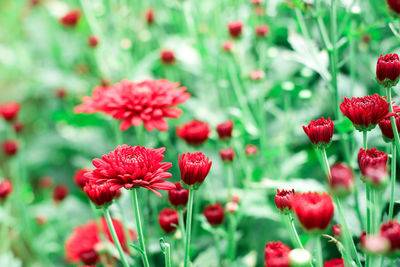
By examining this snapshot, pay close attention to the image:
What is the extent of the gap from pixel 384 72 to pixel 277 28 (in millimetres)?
617

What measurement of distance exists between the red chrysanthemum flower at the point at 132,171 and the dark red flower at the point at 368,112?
0.26m

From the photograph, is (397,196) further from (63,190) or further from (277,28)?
(63,190)

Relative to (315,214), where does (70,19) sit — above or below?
above

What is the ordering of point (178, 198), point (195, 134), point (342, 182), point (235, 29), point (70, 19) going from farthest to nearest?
point (70, 19) → point (235, 29) → point (195, 134) → point (178, 198) → point (342, 182)

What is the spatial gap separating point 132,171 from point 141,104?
8.9 inches

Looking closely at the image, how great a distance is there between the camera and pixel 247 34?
1.16 m

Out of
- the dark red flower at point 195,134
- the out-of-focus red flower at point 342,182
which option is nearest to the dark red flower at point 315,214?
the out-of-focus red flower at point 342,182

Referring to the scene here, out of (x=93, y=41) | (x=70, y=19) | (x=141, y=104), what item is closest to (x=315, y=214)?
(x=141, y=104)

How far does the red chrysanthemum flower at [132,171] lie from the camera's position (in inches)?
20.2

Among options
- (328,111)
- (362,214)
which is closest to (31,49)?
(328,111)

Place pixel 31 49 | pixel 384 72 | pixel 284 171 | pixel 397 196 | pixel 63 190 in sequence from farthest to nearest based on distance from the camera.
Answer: pixel 31 49
pixel 63 190
pixel 284 171
pixel 397 196
pixel 384 72

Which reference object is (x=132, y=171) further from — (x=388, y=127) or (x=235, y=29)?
(x=235, y=29)

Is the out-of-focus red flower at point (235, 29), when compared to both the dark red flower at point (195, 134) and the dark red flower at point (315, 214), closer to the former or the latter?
the dark red flower at point (195, 134)

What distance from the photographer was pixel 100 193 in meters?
0.55
